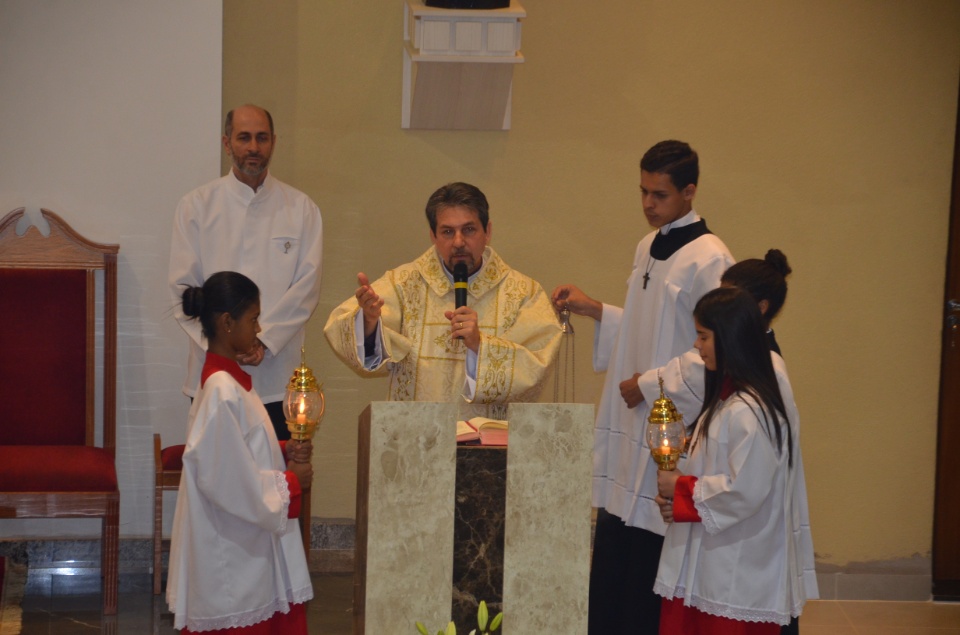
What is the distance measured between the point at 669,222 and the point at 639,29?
2.08 m

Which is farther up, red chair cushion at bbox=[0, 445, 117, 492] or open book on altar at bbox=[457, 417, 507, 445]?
open book on altar at bbox=[457, 417, 507, 445]

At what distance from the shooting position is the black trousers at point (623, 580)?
447cm

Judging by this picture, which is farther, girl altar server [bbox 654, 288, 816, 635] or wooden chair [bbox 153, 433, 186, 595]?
wooden chair [bbox 153, 433, 186, 595]

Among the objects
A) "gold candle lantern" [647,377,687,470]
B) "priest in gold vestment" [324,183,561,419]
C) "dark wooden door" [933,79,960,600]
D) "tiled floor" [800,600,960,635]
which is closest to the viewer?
"gold candle lantern" [647,377,687,470]

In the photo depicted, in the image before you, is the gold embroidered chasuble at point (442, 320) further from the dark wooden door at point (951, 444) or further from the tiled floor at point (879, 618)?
the dark wooden door at point (951, 444)

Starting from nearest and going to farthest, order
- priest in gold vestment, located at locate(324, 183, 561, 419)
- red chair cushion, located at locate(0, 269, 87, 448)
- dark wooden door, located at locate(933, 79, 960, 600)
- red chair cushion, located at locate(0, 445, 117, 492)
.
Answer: priest in gold vestment, located at locate(324, 183, 561, 419) < red chair cushion, located at locate(0, 445, 117, 492) < red chair cushion, located at locate(0, 269, 87, 448) < dark wooden door, located at locate(933, 79, 960, 600)

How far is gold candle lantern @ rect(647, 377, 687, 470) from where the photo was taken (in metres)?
3.53

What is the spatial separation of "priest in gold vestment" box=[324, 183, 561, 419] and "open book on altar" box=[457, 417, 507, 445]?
50 centimetres

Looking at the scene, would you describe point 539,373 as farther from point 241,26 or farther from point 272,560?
point 241,26

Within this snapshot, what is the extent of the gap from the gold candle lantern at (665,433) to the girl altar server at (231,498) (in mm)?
1060

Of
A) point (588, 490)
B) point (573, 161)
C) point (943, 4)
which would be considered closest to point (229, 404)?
point (588, 490)

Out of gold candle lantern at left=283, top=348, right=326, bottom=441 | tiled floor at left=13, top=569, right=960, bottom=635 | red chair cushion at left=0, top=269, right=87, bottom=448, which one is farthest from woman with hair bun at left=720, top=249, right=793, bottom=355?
red chair cushion at left=0, top=269, right=87, bottom=448

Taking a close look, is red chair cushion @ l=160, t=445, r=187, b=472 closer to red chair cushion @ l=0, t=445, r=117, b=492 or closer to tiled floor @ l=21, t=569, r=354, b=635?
red chair cushion @ l=0, t=445, r=117, b=492

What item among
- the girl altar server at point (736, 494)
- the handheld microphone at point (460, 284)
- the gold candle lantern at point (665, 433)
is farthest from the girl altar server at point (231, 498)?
the girl altar server at point (736, 494)
